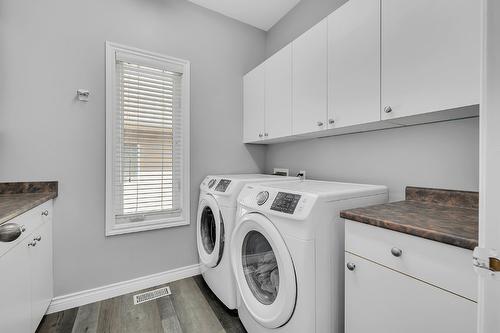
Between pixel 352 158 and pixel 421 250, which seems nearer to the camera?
pixel 421 250

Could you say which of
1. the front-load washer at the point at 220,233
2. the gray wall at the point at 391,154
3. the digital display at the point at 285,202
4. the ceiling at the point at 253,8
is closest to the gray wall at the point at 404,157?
the gray wall at the point at 391,154

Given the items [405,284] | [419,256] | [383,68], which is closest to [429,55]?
[383,68]

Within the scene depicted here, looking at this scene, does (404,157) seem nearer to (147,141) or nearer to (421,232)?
(421,232)

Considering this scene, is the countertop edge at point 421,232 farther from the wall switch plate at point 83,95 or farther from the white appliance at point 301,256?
the wall switch plate at point 83,95

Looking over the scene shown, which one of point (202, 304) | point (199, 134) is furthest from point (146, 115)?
point (202, 304)

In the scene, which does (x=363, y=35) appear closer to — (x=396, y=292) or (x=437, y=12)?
(x=437, y=12)

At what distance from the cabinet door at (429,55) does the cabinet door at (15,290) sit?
1946mm

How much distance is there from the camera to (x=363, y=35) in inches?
50.7

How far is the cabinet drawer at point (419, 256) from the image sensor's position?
0.71 metres

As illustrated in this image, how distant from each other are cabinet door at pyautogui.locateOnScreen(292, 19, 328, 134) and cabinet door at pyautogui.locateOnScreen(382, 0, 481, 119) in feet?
1.35

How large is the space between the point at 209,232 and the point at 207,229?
0.05m

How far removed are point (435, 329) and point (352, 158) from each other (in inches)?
45.5

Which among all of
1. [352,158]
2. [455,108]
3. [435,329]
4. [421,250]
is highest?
[455,108]

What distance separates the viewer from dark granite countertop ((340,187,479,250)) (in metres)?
0.75
